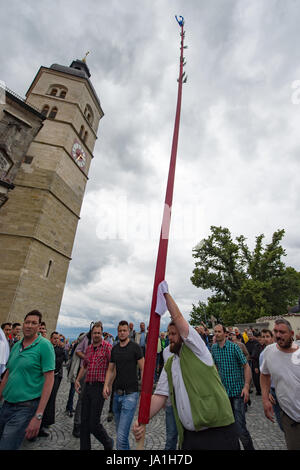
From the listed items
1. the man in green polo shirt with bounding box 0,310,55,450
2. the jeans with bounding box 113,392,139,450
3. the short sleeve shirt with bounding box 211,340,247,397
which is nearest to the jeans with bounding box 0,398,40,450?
the man in green polo shirt with bounding box 0,310,55,450

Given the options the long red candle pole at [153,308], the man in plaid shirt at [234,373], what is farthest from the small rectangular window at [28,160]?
the man in plaid shirt at [234,373]

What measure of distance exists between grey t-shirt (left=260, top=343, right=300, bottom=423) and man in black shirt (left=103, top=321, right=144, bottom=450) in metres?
1.88

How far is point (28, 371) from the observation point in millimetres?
2787

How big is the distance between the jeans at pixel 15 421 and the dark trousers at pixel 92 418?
40.8 inches

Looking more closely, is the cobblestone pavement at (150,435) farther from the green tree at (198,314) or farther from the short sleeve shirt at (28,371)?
the green tree at (198,314)

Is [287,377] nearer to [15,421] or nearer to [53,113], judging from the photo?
[15,421]

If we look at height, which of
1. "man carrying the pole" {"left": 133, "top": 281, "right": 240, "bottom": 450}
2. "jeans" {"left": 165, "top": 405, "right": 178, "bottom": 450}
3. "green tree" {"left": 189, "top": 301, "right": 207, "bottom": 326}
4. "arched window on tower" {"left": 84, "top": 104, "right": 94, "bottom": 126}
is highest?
"arched window on tower" {"left": 84, "top": 104, "right": 94, "bottom": 126}

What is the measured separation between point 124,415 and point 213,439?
6.84 ft

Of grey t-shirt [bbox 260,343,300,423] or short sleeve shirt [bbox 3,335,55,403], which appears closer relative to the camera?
grey t-shirt [bbox 260,343,300,423]

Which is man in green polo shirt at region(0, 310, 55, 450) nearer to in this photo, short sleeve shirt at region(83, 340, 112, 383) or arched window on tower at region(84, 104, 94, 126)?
short sleeve shirt at region(83, 340, 112, 383)

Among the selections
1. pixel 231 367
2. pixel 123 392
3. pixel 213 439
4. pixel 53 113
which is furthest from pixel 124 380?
pixel 53 113

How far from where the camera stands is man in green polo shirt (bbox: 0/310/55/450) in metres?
2.54

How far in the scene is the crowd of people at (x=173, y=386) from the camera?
5.98 ft
